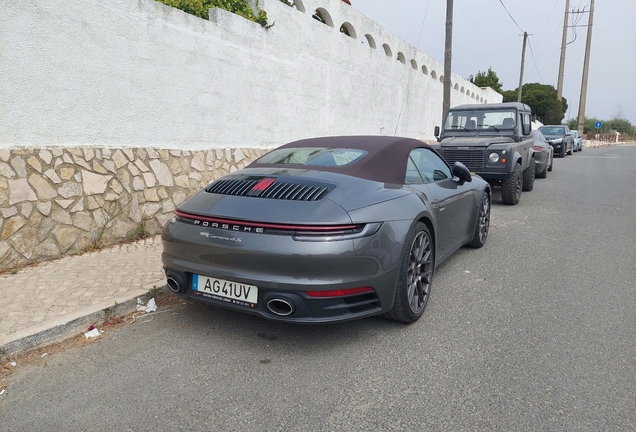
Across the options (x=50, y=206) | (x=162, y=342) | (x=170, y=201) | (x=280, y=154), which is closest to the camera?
(x=162, y=342)

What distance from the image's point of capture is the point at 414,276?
3.42m

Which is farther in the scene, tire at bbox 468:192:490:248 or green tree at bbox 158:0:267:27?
green tree at bbox 158:0:267:27

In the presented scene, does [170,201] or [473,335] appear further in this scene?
[170,201]

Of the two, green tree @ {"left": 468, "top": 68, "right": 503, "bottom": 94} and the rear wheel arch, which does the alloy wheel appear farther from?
green tree @ {"left": 468, "top": 68, "right": 503, "bottom": 94}

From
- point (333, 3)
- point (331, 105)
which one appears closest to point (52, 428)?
point (331, 105)

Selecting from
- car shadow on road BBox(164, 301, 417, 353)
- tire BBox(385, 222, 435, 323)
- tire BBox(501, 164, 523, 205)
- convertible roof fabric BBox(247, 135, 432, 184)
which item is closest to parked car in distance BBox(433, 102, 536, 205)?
tire BBox(501, 164, 523, 205)

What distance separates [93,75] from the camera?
5113mm

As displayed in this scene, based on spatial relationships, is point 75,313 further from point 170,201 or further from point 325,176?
point 170,201

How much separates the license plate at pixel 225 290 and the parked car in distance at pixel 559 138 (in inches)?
884

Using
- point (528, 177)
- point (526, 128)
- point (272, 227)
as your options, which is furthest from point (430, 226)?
point (528, 177)

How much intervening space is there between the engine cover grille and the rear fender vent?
5673mm

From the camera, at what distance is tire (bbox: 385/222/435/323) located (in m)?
3.17

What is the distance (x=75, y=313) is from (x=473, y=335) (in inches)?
115

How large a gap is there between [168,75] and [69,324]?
3907 mm
